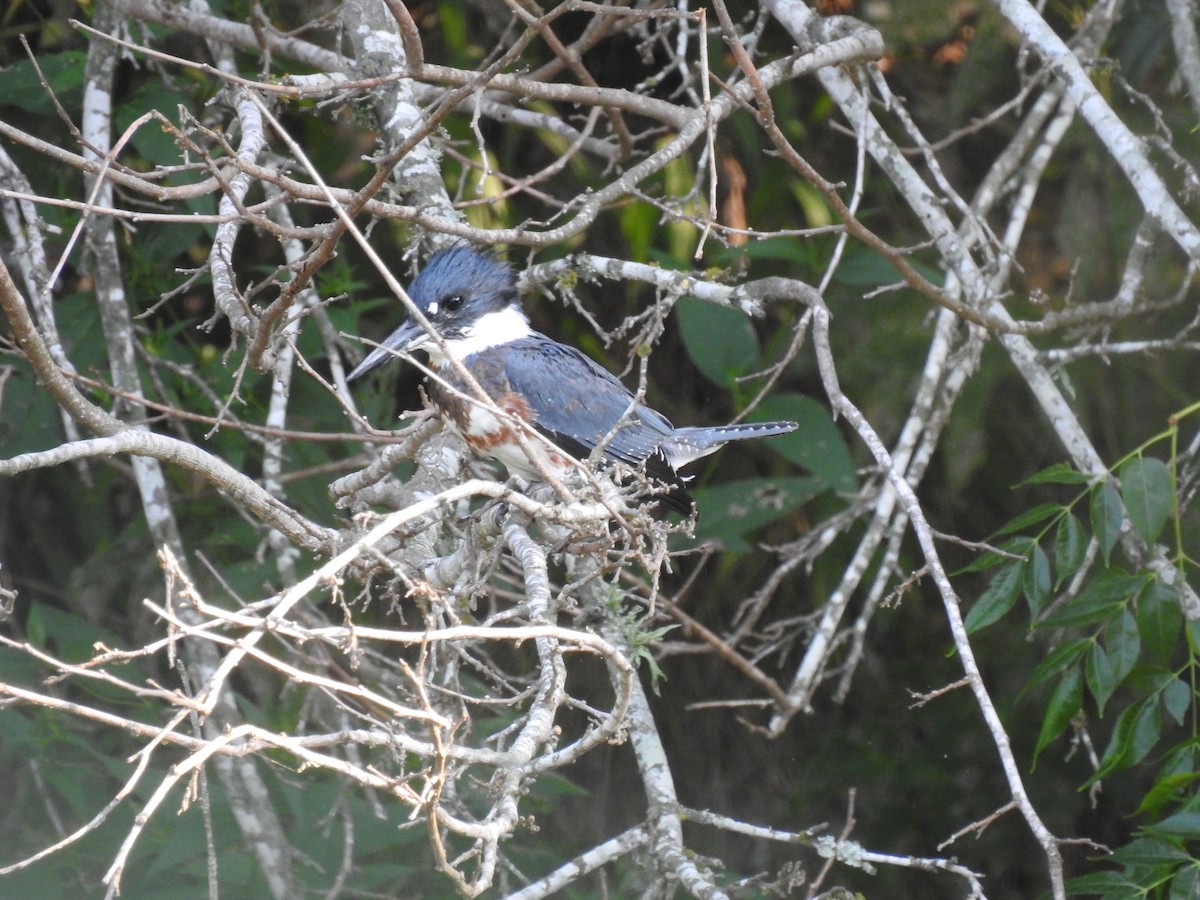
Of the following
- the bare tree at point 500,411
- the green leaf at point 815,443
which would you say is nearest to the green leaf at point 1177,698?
the bare tree at point 500,411

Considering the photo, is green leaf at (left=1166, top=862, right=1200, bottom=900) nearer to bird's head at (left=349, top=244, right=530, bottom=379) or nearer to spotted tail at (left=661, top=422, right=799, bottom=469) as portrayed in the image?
spotted tail at (left=661, top=422, right=799, bottom=469)

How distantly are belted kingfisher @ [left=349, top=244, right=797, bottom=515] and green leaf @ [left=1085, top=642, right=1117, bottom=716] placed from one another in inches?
31.9

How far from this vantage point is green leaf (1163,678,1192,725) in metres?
1.93

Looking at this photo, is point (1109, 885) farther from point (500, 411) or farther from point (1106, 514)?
point (500, 411)

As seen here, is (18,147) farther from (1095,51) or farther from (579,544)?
(1095,51)

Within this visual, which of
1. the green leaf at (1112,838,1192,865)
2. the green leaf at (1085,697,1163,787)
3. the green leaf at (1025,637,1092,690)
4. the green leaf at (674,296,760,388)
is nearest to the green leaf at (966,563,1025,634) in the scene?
the green leaf at (1025,637,1092,690)

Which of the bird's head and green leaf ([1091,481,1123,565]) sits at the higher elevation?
the bird's head

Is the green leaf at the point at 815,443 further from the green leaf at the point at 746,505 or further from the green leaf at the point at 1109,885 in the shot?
the green leaf at the point at 1109,885

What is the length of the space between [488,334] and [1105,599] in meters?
1.38

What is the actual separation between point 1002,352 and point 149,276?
2134mm

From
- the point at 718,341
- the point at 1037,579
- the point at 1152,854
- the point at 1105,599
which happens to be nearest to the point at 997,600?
the point at 1037,579

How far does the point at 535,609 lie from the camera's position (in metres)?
1.50

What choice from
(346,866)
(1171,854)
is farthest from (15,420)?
(1171,854)

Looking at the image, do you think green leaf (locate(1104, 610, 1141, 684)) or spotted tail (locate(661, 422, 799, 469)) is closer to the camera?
green leaf (locate(1104, 610, 1141, 684))
